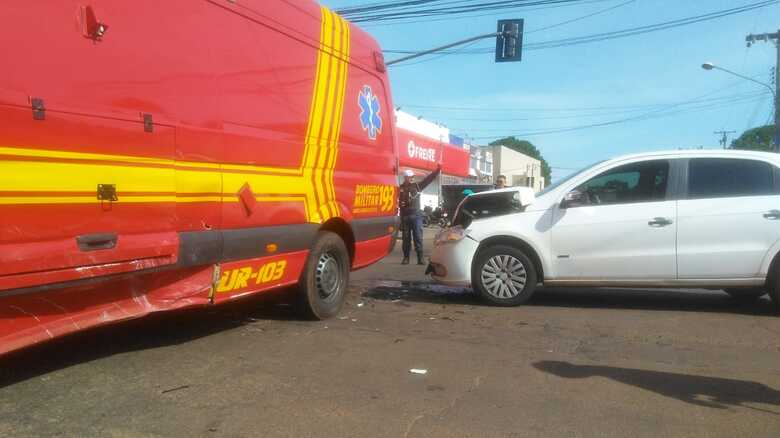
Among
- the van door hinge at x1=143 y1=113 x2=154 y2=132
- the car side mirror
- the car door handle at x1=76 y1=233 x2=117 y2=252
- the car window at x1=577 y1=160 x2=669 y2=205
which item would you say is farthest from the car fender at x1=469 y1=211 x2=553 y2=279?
the car door handle at x1=76 y1=233 x2=117 y2=252

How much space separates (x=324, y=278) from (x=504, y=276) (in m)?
2.04

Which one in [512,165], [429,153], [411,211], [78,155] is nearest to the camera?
[78,155]

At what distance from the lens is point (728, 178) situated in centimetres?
679

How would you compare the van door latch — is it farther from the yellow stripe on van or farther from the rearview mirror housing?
the rearview mirror housing

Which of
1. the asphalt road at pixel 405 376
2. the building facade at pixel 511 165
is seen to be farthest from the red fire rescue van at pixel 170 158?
the building facade at pixel 511 165

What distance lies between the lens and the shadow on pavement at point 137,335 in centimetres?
450

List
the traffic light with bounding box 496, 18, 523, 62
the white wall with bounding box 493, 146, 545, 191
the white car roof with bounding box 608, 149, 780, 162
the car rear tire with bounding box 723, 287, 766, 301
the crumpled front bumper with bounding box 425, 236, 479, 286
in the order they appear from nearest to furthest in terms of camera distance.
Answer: the white car roof with bounding box 608, 149, 780, 162 → the crumpled front bumper with bounding box 425, 236, 479, 286 → the car rear tire with bounding box 723, 287, 766, 301 → the traffic light with bounding box 496, 18, 523, 62 → the white wall with bounding box 493, 146, 545, 191

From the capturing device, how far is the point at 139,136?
13.3ft

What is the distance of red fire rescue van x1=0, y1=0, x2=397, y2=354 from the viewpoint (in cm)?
344

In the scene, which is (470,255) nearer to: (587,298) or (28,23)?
(587,298)

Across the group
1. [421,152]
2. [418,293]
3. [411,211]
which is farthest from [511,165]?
[418,293]

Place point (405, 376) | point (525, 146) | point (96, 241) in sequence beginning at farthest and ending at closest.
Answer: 1. point (525, 146)
2. point (405, 376)
3. point (96, 241)

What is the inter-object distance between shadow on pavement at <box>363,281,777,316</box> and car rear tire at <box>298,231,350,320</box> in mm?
1419

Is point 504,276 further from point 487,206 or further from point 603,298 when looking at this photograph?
point 603,298
